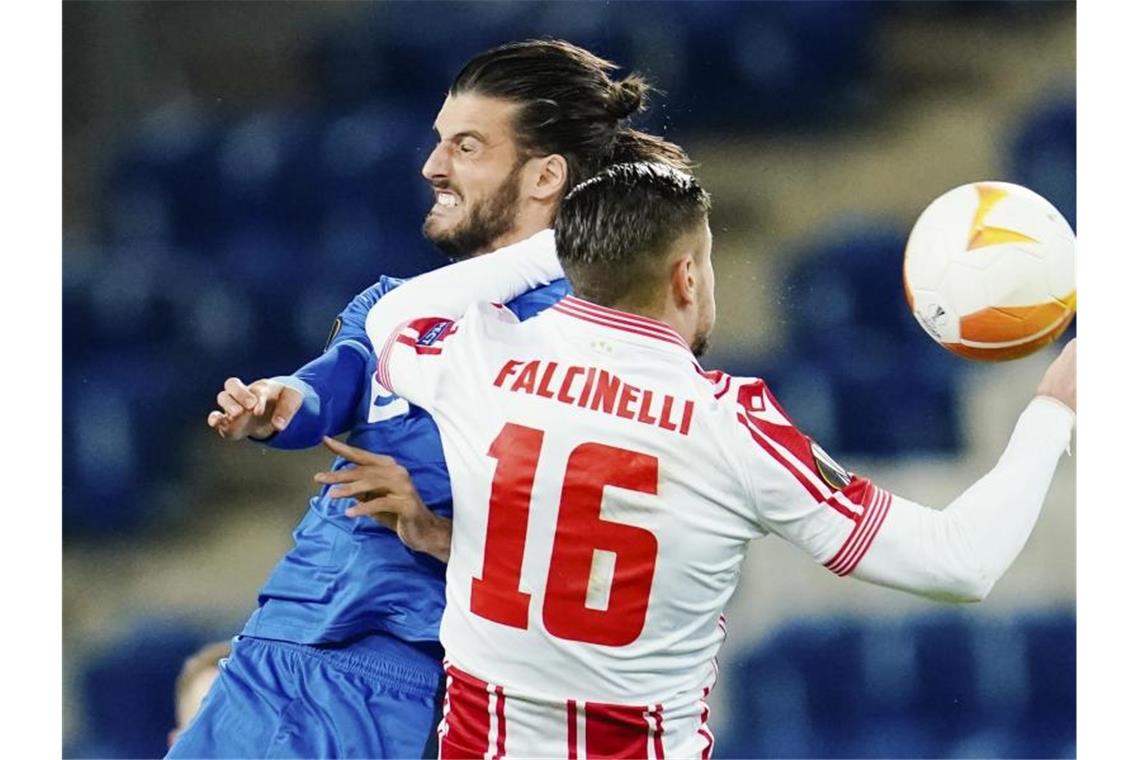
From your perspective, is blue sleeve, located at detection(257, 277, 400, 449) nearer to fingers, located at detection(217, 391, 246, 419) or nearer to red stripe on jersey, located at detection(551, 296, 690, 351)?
fingers, located at detection(217, 391, 246, 419)

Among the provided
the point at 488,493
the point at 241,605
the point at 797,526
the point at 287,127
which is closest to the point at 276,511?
the point at 241,605

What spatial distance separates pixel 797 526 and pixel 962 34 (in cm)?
217

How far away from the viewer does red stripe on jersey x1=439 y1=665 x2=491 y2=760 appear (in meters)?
2.57

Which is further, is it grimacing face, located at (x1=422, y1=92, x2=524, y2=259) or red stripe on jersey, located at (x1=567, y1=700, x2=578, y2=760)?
A: grimacing face, located at (x1=422, y1=92, x2=524, y2=259)

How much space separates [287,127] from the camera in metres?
4.27

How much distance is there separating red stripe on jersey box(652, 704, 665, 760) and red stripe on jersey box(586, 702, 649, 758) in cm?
1

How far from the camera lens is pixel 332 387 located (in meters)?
2.95

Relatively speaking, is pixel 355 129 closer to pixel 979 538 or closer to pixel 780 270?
pixel 780 270

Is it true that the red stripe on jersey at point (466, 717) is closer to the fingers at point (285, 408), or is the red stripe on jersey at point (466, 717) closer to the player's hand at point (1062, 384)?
the fingers at point (285, 408)

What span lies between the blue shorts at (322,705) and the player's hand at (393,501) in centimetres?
24

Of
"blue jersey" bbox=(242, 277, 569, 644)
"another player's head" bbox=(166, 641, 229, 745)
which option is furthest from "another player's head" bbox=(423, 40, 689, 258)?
"another player's head" bbox=(166, 641, 229, 745)

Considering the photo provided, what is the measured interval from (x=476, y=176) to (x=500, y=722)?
4.27 feet

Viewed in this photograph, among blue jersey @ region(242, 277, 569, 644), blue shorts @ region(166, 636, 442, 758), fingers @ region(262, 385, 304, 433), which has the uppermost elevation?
fingers @ region(262, 385, 304, 433)

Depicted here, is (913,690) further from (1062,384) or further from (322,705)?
(322,705)
